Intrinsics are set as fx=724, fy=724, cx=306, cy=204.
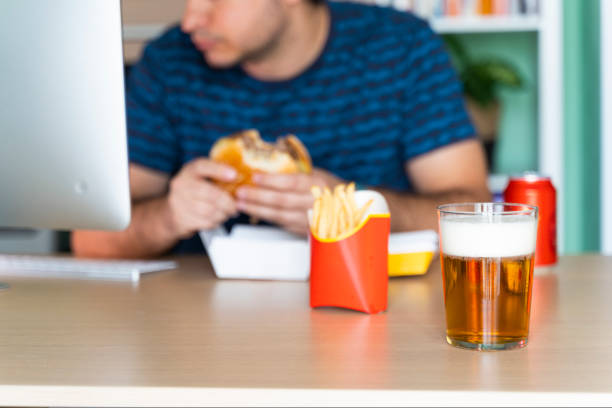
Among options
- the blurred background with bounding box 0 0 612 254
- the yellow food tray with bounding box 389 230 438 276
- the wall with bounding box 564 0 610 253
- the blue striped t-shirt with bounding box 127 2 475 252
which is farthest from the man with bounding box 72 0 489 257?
the wall with bounding box 564 0 610 253

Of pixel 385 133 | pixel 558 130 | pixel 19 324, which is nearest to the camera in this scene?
pixel 19 324

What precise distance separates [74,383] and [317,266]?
32cm

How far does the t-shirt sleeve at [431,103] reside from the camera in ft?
5.11

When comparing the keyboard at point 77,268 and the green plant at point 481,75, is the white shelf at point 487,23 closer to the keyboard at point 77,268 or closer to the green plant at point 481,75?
the green plant at point 481,75

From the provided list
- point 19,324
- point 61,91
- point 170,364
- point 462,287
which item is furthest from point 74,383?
point 61,91

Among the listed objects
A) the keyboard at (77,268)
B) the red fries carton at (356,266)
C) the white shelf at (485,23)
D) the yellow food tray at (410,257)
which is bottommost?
the keyboard at (77,268)

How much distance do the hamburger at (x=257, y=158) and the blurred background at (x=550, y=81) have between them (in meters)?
1.10

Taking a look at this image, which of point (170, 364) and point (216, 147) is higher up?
point (216, 147)

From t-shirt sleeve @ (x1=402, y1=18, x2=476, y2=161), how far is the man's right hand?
1.83 feet

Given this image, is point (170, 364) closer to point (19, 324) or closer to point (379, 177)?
point (19, 324)

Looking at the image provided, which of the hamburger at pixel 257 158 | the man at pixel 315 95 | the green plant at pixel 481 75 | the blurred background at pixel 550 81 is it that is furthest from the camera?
the green plant at pixel 481 75

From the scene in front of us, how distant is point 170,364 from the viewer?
628 mm

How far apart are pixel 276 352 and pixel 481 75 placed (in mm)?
1981

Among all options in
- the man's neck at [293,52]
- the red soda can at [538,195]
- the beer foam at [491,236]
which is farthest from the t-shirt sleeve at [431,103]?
the beer foam at [491,236]
